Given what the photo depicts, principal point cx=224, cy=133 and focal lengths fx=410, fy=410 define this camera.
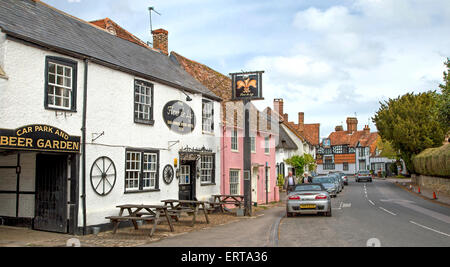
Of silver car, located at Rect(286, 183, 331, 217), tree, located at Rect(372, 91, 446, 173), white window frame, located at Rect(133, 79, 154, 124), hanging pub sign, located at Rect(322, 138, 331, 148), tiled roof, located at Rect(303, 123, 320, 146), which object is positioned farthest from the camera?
hanging pub sign, located at Rect(322, 138, 331, 148)

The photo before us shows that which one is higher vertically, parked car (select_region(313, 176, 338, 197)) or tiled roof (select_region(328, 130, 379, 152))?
tiled roof (select_region(328, 130, 379, 152))

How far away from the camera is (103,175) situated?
1331 cm

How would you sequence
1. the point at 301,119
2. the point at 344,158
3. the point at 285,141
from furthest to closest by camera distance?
the point at 344,158, the point at 301,119, the point at 285,141

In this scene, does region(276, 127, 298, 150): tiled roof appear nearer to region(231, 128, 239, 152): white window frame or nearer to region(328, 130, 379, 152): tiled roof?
region(231, 128, 239, 152): white window frame

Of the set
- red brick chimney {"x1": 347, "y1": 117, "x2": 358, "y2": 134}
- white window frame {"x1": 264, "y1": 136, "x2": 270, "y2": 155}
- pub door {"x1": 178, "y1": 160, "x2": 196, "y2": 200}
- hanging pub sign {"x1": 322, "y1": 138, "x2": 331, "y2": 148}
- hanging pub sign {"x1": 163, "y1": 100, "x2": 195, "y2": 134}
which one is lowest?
pub door {"x1": 178, "y1": 160, "x2": 196, "y2": 200}

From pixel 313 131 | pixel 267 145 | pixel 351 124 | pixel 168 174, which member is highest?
pixel 351 124

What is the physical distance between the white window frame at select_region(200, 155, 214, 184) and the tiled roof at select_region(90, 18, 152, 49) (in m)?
6.26

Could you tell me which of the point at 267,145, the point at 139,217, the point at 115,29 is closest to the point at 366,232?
the point at 139,217

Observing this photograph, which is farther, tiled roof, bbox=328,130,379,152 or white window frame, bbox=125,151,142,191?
tiled roof, bbox=328,130,379,152

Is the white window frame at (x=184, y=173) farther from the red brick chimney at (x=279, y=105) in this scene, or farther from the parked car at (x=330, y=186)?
the red brick chimney at (x=279, y=105)

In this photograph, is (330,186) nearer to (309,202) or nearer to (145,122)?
(309,202)

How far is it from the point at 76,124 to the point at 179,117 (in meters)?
5.90

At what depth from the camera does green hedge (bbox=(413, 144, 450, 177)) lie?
30609 millimetres

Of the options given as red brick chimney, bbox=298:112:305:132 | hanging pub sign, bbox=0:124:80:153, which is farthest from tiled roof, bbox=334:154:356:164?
hanging pub sign, bbox=0:124:80:153
